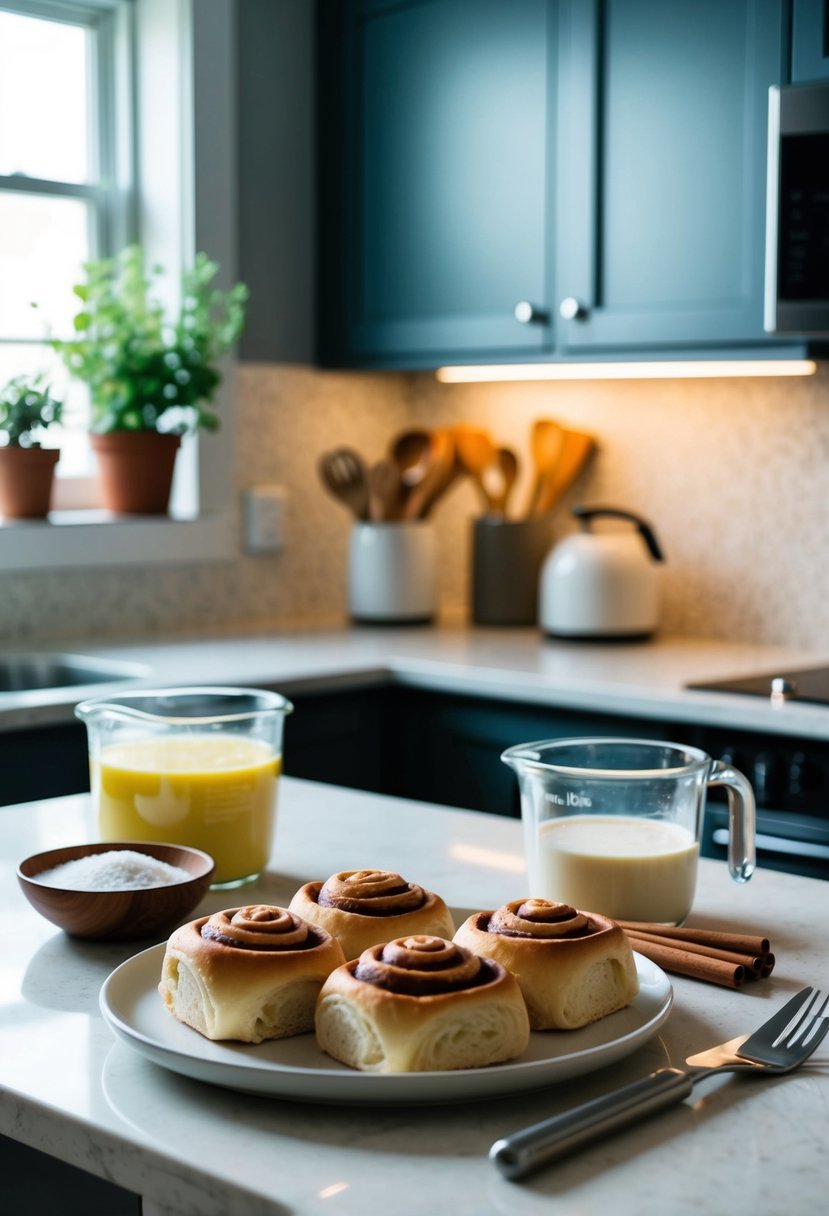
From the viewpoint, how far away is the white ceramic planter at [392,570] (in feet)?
10.5

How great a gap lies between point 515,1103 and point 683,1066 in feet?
0.37

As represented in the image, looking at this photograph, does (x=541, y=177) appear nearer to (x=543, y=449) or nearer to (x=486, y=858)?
(x=543, y=449)

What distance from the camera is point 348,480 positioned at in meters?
3.28

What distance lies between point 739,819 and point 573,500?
218 centimetres

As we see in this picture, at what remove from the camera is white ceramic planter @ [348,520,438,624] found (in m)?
3.21

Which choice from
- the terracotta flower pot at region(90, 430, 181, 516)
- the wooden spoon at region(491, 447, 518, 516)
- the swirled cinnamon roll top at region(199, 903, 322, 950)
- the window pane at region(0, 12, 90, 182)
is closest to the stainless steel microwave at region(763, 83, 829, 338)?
the wooden spoon at region(491, 447, 518, 516)

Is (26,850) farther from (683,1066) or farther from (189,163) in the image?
(189,163)

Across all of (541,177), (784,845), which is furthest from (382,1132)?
(541,177)

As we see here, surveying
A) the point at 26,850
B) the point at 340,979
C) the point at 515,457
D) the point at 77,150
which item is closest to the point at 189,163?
the point at 77,150

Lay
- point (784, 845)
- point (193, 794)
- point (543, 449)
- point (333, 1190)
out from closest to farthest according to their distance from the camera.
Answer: point (333, 1190), point (193, 794), point (784, 845), point (543, 449)

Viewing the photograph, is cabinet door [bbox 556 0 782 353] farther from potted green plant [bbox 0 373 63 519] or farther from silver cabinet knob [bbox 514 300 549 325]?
potted green plant [bbox 0 373 63 519]

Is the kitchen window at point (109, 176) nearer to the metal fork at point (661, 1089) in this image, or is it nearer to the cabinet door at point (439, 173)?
the cabinet door at point (439, 173)

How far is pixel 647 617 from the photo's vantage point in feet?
9.66

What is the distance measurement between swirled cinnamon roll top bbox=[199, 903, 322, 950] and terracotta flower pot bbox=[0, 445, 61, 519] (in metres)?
2.00
